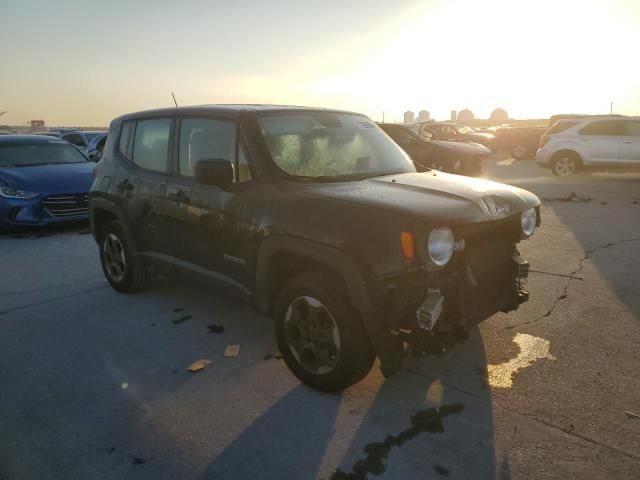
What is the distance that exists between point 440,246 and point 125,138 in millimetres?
3402

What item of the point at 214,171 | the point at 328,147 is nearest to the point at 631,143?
the point at 328,147

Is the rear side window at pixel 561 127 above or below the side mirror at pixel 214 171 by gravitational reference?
above

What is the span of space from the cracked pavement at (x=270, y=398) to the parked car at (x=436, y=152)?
29.4ft

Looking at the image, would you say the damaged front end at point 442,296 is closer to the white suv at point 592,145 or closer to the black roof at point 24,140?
the black roof at point 24,140

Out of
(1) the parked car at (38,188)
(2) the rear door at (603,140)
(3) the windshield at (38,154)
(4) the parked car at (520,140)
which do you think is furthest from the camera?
(4) the parked car at (520,140)

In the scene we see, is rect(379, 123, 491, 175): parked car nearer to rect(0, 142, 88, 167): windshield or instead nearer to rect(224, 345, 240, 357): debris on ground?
rect(0, 142, 88, 167): windshield

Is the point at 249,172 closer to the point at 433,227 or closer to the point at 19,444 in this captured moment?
the point at 433,227

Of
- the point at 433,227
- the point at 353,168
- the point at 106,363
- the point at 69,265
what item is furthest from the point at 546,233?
the point at 69,265

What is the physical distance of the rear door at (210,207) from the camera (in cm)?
324

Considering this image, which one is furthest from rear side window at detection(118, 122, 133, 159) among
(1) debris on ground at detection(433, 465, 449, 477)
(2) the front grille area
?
(1) debris on ground at detection(433, 465, 449, 477)

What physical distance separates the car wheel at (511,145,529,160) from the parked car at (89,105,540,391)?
62.2ft

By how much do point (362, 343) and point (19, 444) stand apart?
1941mm

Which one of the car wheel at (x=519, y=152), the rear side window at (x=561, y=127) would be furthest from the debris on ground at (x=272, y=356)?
the car wheel at (x=519, y=152)

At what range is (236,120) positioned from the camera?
3.38 m
